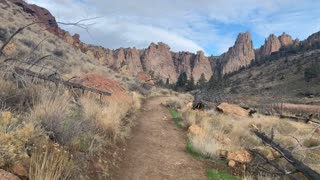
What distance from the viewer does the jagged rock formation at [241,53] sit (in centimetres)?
19025

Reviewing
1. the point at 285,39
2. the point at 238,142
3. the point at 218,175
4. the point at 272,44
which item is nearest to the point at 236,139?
the point at 238,142

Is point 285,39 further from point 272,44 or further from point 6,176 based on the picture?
point 6,176

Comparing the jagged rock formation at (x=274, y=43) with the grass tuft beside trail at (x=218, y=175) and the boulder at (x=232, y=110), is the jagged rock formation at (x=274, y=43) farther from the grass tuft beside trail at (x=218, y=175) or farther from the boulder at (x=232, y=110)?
the grass tuft beside trail at (x=218, y=175)

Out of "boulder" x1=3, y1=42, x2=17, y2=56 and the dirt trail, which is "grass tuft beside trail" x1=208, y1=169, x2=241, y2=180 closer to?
the dirt trail

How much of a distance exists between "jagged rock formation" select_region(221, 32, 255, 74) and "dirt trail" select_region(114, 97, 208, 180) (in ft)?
592

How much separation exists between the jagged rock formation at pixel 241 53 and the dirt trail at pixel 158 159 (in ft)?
592

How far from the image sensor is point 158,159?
31.6 ft

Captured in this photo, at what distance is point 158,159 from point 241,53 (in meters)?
189

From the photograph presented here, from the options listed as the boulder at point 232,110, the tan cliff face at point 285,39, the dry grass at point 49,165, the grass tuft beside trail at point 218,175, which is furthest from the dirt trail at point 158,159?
the tan cliff face at point 285,39

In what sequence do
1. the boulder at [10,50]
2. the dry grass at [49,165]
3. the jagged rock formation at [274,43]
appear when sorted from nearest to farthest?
1. the dry grass at [49,165]
2. the boulder at [10,50]
3. the jagged rock formation at [274,43]

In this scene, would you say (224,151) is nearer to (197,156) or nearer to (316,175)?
(197,156)

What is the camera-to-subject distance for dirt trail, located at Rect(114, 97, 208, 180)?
8324mm

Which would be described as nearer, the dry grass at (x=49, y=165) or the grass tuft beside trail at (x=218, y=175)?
the dry grass at (x=49, y=165)

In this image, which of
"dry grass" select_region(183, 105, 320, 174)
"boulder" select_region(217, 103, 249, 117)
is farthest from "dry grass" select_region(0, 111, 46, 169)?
"boulder" select_region(217, 103, 249, 117)
